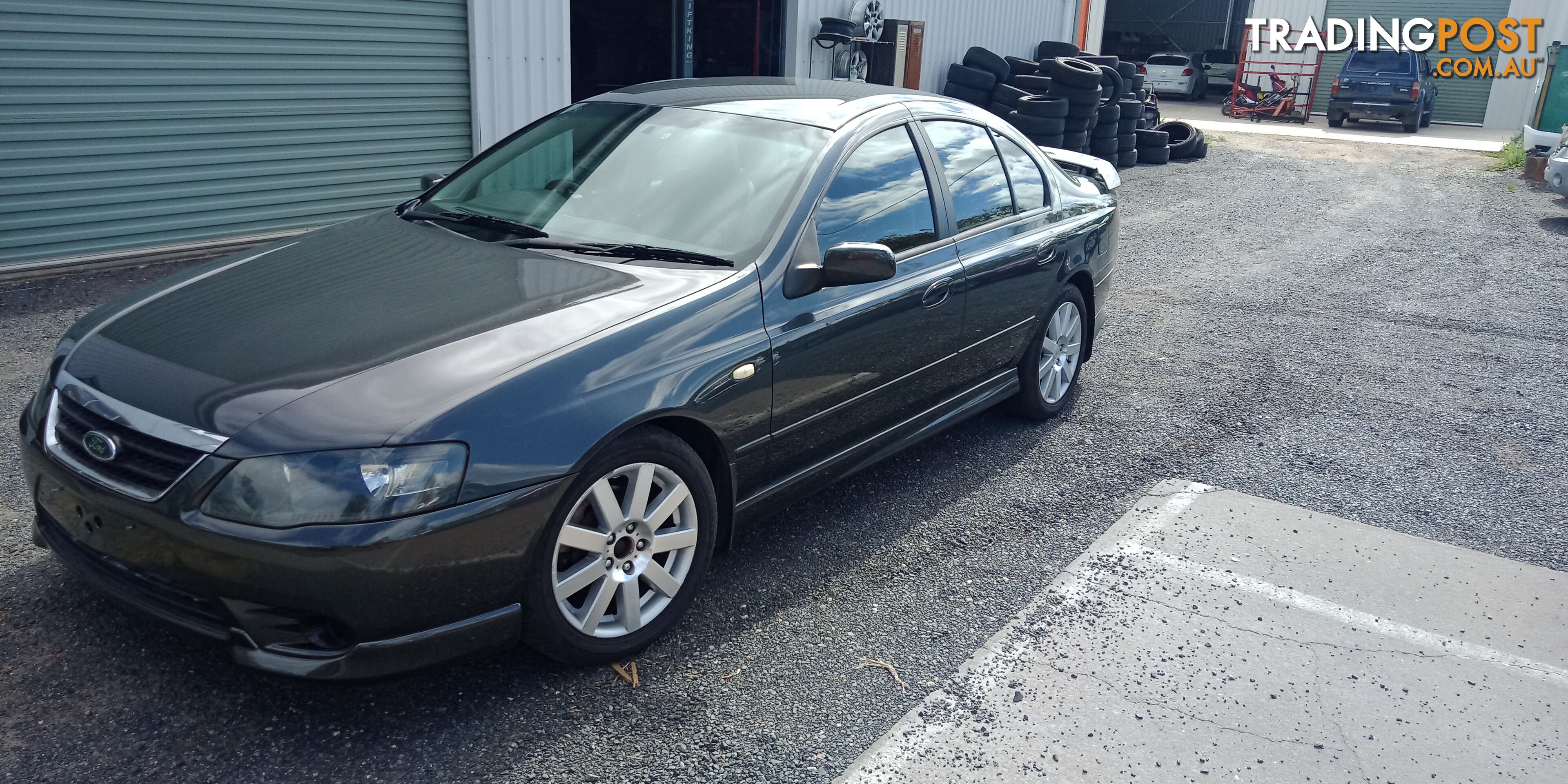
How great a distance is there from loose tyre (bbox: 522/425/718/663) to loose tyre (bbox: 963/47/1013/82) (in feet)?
44.6

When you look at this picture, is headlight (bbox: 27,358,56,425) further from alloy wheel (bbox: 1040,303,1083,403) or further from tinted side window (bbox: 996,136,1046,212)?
alloy wheel (bbox: 1040,303,1083,403)

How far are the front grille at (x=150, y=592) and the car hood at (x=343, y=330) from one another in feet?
1.27

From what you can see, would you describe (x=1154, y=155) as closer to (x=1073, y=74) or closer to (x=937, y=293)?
(x=1073, y=74)

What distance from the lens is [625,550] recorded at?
10.2ft

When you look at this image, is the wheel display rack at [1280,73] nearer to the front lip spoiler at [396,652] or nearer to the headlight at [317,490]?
the front lip spoiler at [396,652]

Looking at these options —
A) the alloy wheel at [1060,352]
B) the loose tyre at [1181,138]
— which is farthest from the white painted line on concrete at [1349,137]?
the alloy wheel at [1060,352]

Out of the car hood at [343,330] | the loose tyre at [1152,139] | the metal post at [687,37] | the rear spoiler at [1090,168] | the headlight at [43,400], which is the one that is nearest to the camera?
the car hood at [343,330]

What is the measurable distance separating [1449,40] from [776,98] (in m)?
29.0

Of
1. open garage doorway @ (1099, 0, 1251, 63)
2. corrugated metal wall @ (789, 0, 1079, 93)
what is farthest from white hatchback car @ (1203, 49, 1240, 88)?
corrugated metal wall @ (789, 0, 1079, 93)

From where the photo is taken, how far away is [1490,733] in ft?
10.2

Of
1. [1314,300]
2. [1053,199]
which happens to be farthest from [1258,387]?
[1314,300]

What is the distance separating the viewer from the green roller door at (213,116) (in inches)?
272

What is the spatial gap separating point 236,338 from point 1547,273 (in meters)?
10.6

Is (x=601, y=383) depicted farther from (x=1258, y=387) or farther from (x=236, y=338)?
(x=1258, y=387)
